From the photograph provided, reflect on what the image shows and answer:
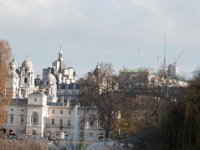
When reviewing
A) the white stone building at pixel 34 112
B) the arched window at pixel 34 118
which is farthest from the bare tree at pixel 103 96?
the arched window at pixel 34 118

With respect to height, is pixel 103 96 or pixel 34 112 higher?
pixel 103 96

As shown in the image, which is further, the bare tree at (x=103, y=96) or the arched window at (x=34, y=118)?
the arched window at (x=34, y=118)

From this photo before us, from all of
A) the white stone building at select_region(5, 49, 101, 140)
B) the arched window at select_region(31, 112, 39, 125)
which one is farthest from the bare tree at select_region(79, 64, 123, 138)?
the arched window at select_region(31, 112, 39, 125)

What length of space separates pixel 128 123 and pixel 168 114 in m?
40.7

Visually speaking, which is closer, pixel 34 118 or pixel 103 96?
pixel 103 96

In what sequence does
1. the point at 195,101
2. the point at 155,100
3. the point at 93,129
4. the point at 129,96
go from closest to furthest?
the point at 195,101, the point at 155,100, the point at 129,96, the point at 93,129

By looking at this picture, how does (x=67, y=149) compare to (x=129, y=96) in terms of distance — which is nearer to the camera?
(x=67, y=149)

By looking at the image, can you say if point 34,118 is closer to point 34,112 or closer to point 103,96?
point 34,112

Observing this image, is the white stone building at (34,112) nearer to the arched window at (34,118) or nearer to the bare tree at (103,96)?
the arched window at (34,118)

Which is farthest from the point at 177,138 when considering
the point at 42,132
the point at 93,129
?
the point at 42,132

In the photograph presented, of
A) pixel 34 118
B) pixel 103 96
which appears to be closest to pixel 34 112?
pixel 34 118

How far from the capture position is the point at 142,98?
70.8m

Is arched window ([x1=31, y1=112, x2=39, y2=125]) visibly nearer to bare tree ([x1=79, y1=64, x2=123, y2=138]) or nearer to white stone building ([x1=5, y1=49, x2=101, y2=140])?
white stone building ([x1=5, y1=49, x2=101, y2=140])

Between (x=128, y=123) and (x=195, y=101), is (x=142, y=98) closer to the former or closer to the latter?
(x=128, y=123)
